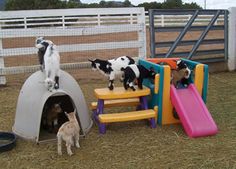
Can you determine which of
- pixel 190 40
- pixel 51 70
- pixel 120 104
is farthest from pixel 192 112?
pixel 190 40

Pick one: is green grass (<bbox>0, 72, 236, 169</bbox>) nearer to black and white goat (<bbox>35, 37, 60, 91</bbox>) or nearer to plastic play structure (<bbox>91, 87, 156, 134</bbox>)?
plastic play structure (<bbox>91, 87, 156, 134</bbox>)

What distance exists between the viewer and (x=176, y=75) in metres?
5.14

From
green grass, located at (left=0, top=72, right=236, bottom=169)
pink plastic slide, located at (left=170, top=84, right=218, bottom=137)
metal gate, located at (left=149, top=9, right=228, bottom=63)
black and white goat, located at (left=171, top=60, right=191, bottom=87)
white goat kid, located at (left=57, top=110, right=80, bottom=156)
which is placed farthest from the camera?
metal gate, located at (left=149, top=9, right=228, bottom=63)

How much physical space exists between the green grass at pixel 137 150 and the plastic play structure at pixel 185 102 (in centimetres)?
13

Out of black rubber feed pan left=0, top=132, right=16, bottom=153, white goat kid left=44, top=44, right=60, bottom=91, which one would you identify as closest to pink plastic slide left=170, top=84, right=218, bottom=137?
white goat kid left=44, top=44, right=60, bottom=91

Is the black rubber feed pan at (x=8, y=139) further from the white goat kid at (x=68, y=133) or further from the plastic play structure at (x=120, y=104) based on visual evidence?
the plastic play structure at (x=120, y=104)

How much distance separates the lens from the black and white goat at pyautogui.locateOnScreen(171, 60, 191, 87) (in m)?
5.03

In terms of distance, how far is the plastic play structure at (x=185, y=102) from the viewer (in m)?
4.52

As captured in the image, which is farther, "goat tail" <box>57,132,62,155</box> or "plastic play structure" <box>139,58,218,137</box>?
"plastic play structure" <box>139,58,218,137</box>

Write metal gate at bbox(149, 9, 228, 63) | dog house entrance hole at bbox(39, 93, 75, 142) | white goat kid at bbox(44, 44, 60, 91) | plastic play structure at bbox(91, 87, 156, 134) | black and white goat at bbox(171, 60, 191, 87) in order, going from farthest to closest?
metal gate at bbox(149, 9, 228, 63)
black and white goat at bbox(171, 60, 191, 87)
dog house entrance hole at bbox(39, 93, 75, 142)
plastic play structure at bbox(91, 87, 156, 134)
white goat kid at bbox(44, 44, 60, 91)

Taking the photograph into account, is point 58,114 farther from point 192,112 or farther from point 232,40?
point 232,40

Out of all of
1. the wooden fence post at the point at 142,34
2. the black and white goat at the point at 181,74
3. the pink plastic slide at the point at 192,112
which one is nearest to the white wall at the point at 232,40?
the wooden fence post at the point at 142,34

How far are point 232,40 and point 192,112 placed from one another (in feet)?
16.2

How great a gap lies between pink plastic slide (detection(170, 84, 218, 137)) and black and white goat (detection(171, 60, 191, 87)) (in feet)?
0.40
